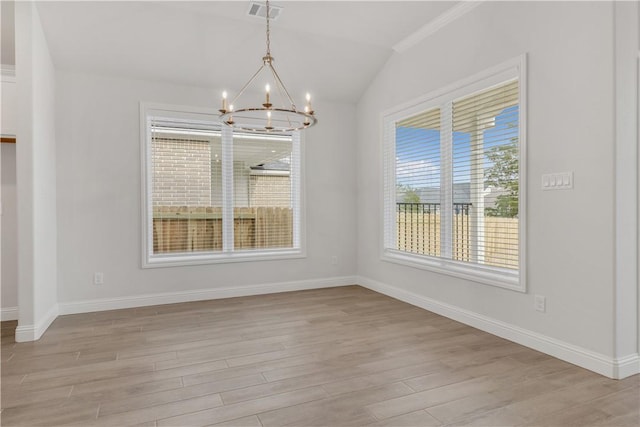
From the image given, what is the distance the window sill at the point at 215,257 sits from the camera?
4.76 metres

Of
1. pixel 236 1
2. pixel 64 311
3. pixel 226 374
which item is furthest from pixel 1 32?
pixel 226 374

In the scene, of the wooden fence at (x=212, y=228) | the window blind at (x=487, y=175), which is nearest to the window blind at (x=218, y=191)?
the wooden fence at (x=212, y=228)

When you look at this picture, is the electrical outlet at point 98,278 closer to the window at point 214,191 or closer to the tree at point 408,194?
the window at point 214,191

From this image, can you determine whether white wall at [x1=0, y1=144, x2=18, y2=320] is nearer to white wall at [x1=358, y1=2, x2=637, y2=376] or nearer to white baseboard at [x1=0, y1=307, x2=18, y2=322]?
white baseboard at [x1=0, y1=307, x2=18, y2=322]

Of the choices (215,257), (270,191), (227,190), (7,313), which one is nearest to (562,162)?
(270,191)

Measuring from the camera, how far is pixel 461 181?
159 inches

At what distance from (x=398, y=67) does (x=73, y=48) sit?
12.0ft

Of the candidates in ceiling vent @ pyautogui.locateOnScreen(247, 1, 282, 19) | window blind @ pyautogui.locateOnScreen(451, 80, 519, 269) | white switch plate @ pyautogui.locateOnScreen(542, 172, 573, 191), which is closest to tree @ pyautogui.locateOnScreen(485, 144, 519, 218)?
window blind @ pyautogui.locateOnScreen(451, 80, 519, 269)

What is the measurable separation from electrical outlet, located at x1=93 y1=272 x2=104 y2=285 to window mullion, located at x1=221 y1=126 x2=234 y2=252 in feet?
4.71

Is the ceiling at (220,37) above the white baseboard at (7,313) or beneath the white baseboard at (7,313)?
above

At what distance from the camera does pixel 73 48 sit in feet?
13.5

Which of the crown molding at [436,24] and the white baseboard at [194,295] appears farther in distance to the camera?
the white baseboard at [194,295]

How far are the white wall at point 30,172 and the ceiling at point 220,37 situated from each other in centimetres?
41

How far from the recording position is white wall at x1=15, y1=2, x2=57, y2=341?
3.44 metres
